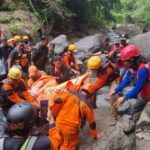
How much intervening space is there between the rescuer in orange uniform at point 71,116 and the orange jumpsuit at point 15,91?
1149 mm

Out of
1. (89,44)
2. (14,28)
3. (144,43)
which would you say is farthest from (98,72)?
(89,44)

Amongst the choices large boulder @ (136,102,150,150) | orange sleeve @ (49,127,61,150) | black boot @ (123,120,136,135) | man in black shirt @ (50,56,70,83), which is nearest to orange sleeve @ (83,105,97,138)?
orange sleeve @ (49,127,61,150)

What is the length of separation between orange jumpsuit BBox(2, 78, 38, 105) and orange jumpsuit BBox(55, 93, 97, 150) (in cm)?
116

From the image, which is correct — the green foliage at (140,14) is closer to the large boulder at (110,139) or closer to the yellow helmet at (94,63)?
the yellow helmet at (94,63)

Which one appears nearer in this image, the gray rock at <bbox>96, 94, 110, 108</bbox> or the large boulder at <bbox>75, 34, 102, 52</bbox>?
the gray rock at <bbox>96, 94, 110, 108</bbox>

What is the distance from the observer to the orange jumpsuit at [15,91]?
6.73m

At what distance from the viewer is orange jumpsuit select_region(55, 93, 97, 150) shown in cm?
578

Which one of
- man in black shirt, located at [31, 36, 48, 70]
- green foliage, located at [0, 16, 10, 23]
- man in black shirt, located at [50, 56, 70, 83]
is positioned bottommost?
man in black shirt, located at [50, 56, 70, 83]

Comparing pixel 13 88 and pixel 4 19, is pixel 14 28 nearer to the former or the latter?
pixel 4 19

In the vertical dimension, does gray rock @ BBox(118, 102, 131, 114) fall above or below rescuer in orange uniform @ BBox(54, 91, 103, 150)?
below

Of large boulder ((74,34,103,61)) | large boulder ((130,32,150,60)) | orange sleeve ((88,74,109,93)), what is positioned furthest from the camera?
large boulder ((74,34,103,61))

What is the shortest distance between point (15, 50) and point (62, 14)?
10467mm

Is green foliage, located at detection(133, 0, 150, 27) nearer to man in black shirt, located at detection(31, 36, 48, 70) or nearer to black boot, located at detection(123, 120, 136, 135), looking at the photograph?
man in black shirt, located at detection(31, 36, 48, 70)

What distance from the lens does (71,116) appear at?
5.81 metres
